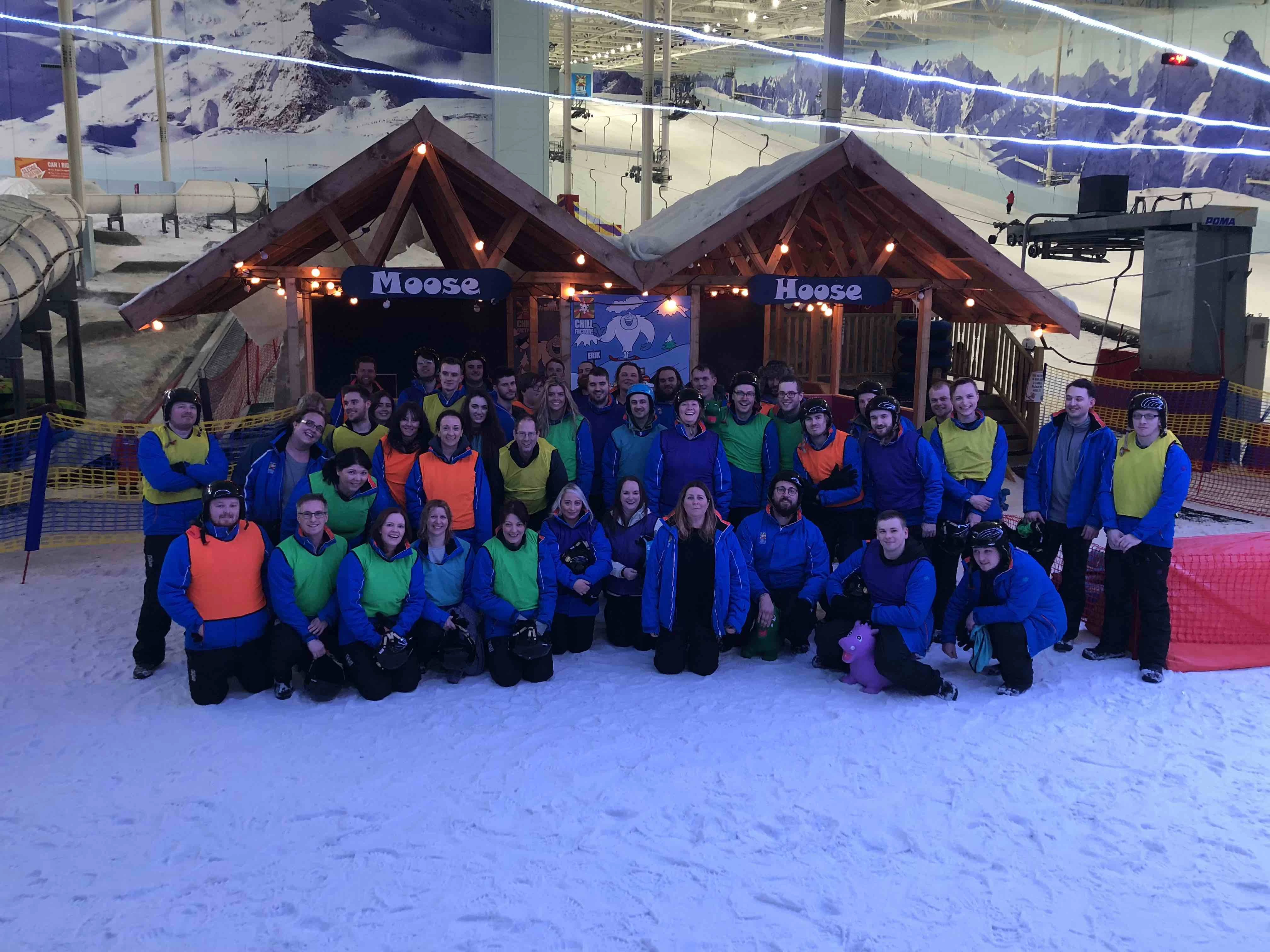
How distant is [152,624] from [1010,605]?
4.97 metres

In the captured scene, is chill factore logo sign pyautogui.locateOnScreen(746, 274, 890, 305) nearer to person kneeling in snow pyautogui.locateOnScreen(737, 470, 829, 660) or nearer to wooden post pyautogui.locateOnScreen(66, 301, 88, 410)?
person kneeling in snow pyautogui.locateOnScreen(737, 470, 829, 660)

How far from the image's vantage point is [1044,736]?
500 centimetres

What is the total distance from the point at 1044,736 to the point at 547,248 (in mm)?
7098

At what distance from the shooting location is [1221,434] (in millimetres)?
11766

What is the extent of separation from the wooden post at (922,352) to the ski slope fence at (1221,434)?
219 cm

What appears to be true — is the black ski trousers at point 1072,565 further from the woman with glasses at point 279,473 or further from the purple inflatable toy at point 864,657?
the woman with glasses at point 279,473

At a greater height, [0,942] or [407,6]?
[407,6]

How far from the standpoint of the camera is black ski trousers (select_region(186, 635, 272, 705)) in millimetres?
5246

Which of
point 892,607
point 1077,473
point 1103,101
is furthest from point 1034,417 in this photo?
point 1103,101

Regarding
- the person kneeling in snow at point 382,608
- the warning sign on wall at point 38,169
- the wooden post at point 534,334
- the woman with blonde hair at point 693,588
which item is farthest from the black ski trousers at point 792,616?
the warning sign on wall at point 38,169

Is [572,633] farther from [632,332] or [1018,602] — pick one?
[632,332]

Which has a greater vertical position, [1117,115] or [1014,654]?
[1117,115]

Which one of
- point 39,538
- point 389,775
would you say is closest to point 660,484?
point 389,775

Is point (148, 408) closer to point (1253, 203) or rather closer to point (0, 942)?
point (0, 942)
